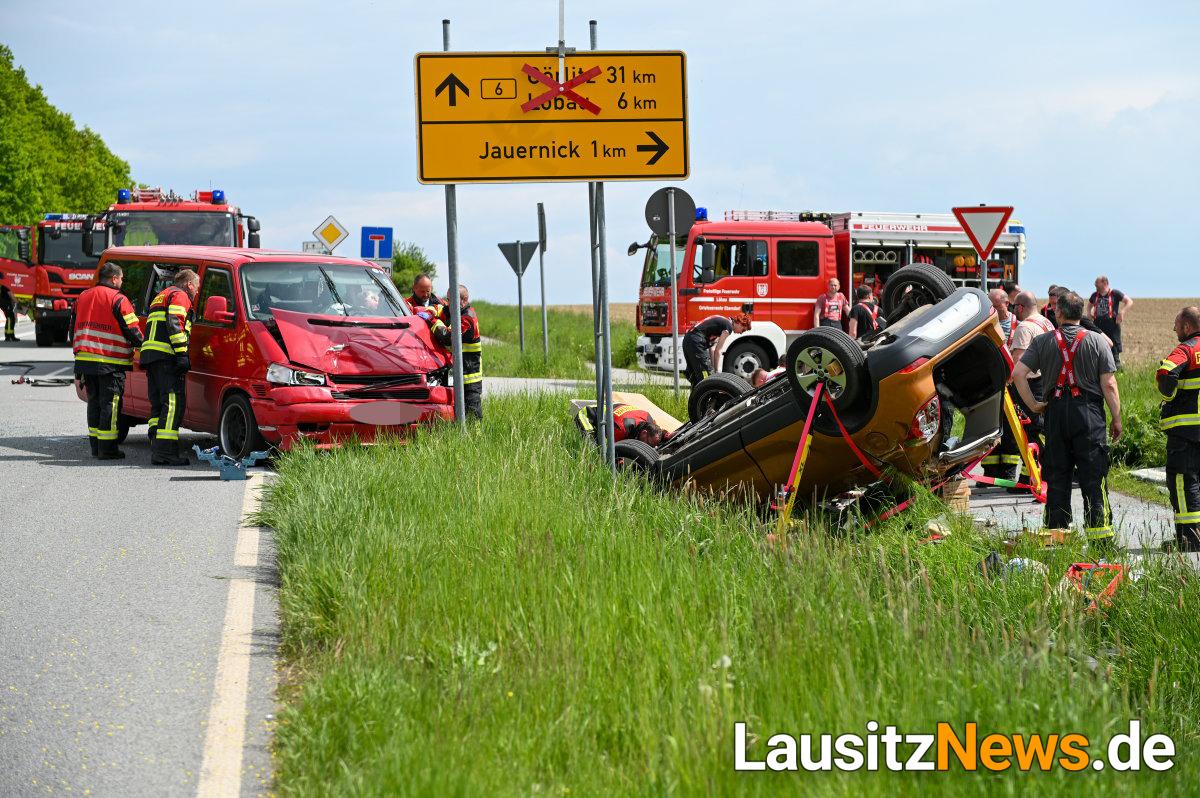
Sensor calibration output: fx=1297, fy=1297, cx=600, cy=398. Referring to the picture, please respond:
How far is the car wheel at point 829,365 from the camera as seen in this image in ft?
25.4

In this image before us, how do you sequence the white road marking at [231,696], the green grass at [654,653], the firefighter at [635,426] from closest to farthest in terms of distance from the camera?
1. the green grass at [654,653]
2. the white road marking at [231,696]
3. the firefighter at [635,426]

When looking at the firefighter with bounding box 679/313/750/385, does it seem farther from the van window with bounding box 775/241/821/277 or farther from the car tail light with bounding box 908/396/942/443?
the car tail light with bounding box 908/396/942/443

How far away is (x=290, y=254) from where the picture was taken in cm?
1272

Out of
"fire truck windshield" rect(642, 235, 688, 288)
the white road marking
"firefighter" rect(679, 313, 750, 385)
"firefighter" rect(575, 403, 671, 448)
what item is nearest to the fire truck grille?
"fire truck windshield" rect(642, 235, 688, 288)

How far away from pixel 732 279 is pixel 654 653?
55.5ft

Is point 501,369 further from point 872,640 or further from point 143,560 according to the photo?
point 872,640

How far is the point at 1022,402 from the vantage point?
11.7 meters

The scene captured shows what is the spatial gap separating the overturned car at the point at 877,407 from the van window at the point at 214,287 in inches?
188

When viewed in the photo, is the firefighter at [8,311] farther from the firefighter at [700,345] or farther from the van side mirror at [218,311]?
the van side mirror at [218,311]

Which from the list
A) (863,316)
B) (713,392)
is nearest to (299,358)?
(713,392)

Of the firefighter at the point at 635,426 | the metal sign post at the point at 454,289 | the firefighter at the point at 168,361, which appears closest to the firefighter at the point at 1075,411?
the firefighter at the point at 635,426

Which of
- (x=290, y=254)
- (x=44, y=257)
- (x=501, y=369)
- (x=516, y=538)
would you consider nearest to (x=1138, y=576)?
(x=516, y=538)

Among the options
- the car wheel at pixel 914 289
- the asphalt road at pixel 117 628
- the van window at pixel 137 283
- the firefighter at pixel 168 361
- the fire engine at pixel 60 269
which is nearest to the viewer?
the asphalt road at pixel 117 628

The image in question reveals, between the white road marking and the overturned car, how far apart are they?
3177mm
